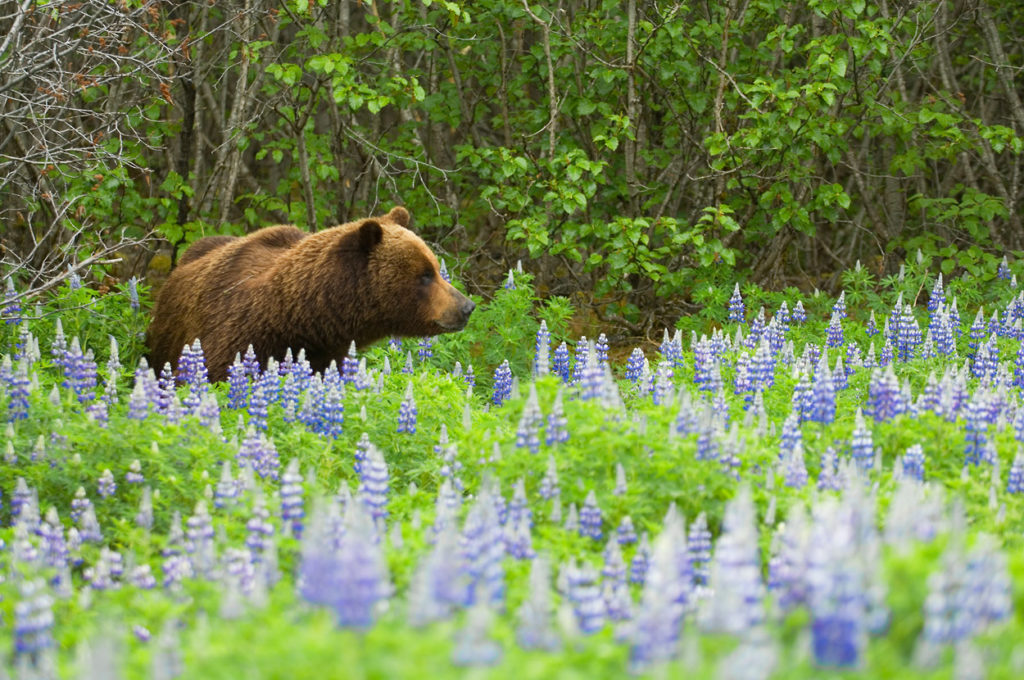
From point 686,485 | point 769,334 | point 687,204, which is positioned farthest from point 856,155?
point 686,485

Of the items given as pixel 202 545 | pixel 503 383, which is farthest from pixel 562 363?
pixel 202 545

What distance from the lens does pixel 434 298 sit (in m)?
7.60

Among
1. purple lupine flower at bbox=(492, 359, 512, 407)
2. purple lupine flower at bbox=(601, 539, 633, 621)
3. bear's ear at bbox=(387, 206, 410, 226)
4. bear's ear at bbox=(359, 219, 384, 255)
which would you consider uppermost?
bear's ear at bbox=(387, 206, 410, 226)

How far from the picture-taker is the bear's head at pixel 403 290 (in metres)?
7.53

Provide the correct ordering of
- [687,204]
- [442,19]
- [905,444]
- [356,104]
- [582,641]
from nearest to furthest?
[582,641] → [905,444] → [356,104] → [442,19] → [687,204]

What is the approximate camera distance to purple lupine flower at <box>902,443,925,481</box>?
4.50 meters

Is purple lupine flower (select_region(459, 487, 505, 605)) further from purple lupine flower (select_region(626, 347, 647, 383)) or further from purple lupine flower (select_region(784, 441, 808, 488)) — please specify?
purple lupine flower (select_region(626, 347, 647, 383))

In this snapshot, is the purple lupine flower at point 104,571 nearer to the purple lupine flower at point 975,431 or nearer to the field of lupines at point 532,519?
A: the field of lupines at point 532,519

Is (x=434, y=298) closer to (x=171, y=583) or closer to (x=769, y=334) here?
(x=769, y=334)

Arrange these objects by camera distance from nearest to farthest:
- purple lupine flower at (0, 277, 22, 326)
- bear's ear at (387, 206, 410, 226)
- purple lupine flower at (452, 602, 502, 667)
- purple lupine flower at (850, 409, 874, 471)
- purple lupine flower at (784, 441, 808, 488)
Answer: purple lupine flower at (452, 602, 502, 667)
purple lupine flower at (784, 441, 808, 488)
purple lupine flower at (850, 409, 874, 471)
purple lupine flower at (0, 277, 22, 326)
bear's ear at (387, 206, 410, 226)

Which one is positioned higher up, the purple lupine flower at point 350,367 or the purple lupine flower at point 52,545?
the purple lupine flower at point 350,367

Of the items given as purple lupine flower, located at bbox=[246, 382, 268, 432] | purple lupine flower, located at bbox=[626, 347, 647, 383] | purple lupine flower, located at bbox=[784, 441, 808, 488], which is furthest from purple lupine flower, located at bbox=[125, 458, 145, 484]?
purple lupine flower, located at bbox=[626, 347, 647, 383]

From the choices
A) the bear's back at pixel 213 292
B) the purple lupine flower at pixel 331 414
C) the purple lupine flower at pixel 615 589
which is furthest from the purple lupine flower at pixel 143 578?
the bear's back at pixel 213 292

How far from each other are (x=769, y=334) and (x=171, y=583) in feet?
14.5
